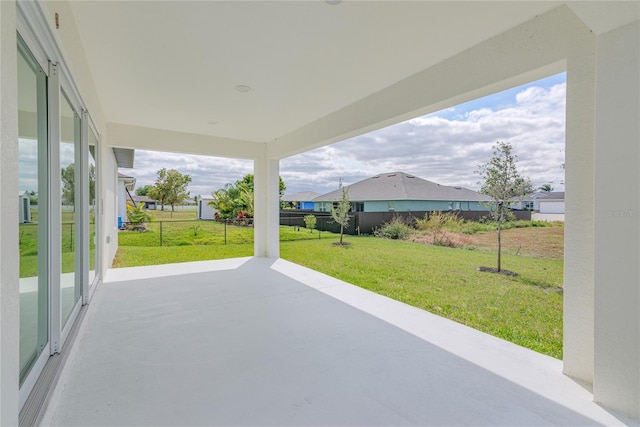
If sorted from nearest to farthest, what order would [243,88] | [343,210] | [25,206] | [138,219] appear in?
1. [25,206]
2. [243,88]
3. [343,210]
4. [138,219]

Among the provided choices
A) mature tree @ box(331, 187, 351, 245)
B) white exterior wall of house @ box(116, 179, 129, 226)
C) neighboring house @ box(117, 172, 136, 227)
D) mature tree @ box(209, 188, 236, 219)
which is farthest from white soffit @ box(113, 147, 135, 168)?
mature tree @ box(209, 188, 236, 219)

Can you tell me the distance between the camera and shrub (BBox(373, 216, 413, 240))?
10938 millimetres

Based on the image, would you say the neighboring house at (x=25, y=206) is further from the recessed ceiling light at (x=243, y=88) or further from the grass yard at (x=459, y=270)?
the grass yard at (x=459, y=270)

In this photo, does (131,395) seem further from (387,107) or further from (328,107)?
(328,107)

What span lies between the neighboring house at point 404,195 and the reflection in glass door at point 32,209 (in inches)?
461

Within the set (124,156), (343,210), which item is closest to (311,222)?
(343,210)

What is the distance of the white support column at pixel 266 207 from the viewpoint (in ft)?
25.1

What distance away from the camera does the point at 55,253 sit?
2.19 meters

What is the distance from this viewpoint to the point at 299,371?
247 centimetres

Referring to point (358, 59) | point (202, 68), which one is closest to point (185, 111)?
point (202, 68)

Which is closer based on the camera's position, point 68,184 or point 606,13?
point 606,13

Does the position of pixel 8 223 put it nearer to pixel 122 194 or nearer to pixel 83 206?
pixel 83 206

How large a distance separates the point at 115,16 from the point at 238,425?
330 cm

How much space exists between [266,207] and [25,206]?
6024mm
